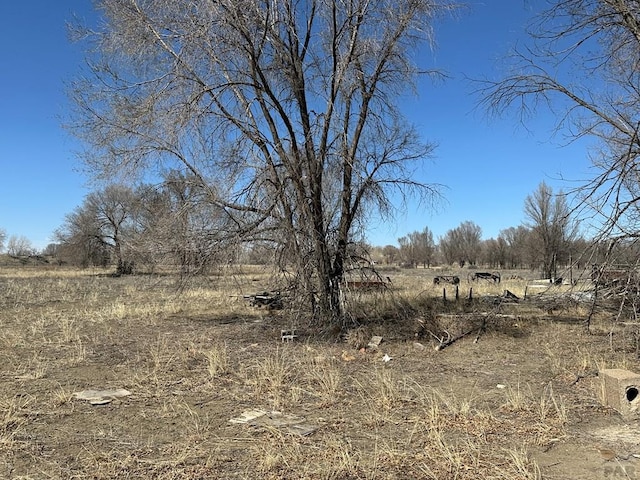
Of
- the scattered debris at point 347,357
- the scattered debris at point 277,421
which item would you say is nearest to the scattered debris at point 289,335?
the scattered debris at point 347,357

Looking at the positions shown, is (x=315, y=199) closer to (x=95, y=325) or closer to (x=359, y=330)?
(x=359, y=330)

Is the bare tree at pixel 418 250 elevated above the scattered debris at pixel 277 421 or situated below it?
above

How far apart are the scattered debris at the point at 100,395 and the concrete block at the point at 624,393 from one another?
18.7ft

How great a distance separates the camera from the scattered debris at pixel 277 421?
5.07 metres

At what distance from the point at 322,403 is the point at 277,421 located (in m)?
0.76

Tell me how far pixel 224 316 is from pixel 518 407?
393 inches

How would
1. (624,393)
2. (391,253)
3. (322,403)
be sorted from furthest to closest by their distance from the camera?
(391,253), (322,403), (624,393)

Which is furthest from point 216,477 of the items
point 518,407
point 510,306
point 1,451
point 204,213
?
point 510,306

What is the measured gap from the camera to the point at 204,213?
1041 cm

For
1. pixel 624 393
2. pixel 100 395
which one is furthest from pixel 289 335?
pixel 624 393

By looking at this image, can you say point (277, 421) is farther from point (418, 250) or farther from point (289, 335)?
point (418, 250)

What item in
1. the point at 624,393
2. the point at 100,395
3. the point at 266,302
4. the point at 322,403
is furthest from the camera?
the point at 266,302

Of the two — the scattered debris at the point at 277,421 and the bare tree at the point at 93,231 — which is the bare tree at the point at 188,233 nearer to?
the scattered debris at the point at 277,421

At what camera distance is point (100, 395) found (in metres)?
6.26
